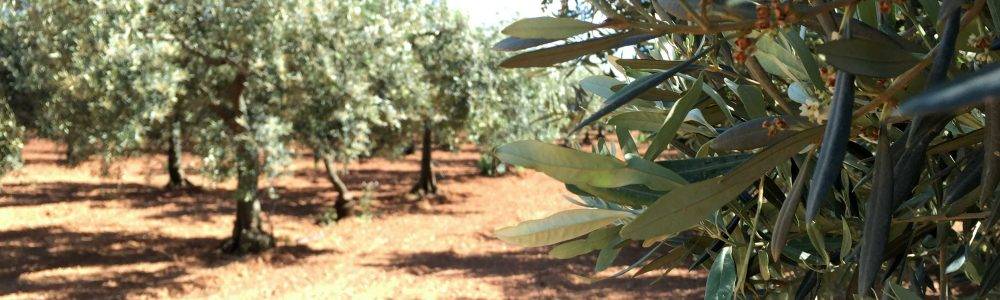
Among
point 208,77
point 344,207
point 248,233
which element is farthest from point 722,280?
point 344,207

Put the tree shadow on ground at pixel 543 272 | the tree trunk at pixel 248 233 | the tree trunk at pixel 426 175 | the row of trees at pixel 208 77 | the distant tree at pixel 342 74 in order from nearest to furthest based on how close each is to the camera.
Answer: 1. the row of trees at pixel 208 77
2. the distant tree at pixel 342 74
3. the tree shadow on ground at pixel 543 272
4. the tree trunk at pixel 248 233
5. the tree trunk at pixel 426 175

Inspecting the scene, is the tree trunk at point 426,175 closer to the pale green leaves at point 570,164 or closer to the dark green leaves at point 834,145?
the pale green leaves at point 570,164

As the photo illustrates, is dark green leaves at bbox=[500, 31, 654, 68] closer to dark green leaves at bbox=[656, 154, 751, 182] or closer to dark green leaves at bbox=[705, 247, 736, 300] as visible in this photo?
dark green leaves at bbox=[656, 154, 751, 182]

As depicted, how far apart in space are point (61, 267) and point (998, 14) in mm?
9160

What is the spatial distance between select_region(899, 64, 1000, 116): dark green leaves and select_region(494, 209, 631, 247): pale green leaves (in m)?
0.39

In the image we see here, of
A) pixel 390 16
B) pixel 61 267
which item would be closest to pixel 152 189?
pixel 61 267

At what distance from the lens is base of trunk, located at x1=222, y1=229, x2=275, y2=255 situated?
891 cm

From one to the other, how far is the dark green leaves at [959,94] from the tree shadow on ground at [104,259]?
25.9 feet

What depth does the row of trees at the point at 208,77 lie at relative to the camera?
6.16 m

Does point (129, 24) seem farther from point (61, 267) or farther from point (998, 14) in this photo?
point (998, 14)

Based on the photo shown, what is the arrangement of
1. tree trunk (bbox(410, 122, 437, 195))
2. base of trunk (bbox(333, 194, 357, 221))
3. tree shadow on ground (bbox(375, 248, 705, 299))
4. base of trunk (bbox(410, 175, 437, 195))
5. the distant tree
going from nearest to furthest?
the distant tree → tree shadow on ground (bbox(375, 248, 705, 299)) → base of trunk (bbox(333, 194, 357, 221)) → tree trunk (bbox(410, 122, 437, 195)) → base of trunk (bbox(410, 175, 437, 195))

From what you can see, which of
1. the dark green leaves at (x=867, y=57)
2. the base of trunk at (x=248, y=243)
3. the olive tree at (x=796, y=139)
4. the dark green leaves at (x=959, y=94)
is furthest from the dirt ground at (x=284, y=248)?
the dark green leaves at (x=959, y=94)

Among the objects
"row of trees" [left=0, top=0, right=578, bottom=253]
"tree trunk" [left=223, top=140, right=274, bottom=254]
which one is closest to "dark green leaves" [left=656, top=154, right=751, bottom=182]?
"row of trees" [left=0, top=0, right=578, bottom=253]

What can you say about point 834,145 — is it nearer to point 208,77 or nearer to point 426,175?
point 208,77
